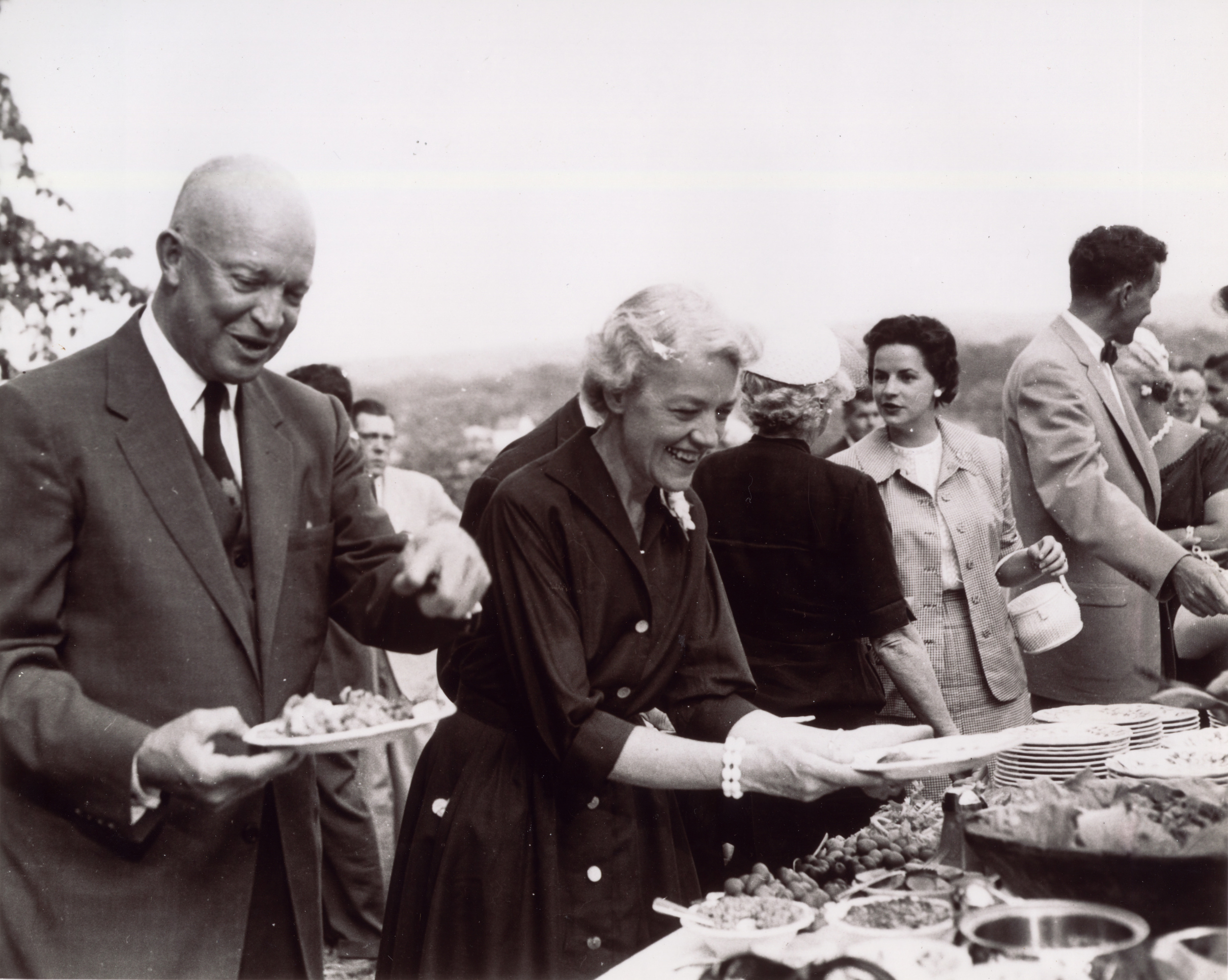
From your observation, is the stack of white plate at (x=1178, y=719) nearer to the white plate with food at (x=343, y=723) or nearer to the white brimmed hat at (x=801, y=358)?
the white brimmed hat at (x=801, y=358)

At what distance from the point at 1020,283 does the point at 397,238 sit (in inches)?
67.0

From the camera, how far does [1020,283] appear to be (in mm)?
3367

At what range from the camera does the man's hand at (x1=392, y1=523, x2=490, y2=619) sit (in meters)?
2.60

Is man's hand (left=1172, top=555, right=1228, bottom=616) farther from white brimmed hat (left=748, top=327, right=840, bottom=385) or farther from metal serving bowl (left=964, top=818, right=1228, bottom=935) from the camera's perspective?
metal serving bowl (left=964, top=818, right=1228, bottom=935)

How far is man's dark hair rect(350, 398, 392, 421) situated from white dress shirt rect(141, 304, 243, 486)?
0.57 m

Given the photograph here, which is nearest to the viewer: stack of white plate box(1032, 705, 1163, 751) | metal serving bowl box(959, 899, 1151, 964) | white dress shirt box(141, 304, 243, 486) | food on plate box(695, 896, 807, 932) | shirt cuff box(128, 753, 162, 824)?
metal serving bowl box(959, 899, 1151, 964)

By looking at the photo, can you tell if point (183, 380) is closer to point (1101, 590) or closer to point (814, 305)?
point (814, 305)

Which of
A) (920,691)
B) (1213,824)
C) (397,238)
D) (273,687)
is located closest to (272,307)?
(397,238)

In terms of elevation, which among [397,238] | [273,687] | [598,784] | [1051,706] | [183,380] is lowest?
[1051,706]

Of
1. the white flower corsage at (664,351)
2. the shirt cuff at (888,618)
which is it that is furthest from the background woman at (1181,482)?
the white flower corsage at (664,351)

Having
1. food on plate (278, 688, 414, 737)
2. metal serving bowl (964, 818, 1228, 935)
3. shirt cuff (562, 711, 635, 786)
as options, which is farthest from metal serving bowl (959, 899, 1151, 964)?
food on plate (278, 688, 414, 737)

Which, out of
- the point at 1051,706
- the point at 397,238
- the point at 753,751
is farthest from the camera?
the point at 1051,706

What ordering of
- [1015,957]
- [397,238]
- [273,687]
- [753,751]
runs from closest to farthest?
[1015,957] < [753,751] < [273,687] < [397,238]

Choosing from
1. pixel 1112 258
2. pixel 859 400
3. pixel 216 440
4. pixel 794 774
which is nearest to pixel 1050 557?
pixel 859 400
